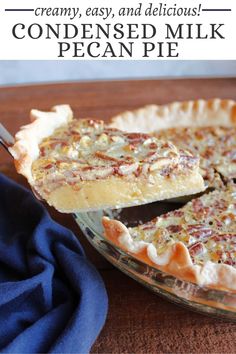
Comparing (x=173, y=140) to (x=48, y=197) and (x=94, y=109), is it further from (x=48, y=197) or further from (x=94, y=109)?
(x=48, y=197)

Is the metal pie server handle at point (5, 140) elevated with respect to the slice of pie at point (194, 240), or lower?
elevated

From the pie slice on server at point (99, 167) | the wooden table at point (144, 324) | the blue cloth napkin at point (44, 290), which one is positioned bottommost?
the wooden table at point (144, 324)

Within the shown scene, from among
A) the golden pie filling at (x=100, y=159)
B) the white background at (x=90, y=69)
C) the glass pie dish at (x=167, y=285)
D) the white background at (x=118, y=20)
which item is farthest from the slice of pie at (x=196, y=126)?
the white background at (x=90, y=69)

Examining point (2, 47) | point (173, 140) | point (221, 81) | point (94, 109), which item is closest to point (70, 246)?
point (173, 140)

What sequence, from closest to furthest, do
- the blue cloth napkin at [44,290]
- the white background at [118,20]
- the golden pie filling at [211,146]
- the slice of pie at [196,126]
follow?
the blue cloth napkin at [44,290], the golden pie filling at [211,146], the slice of pie at [196,126], the white background at [118,20]

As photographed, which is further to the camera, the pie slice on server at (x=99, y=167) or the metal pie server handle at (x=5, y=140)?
the metal pie server handle at (x=5, y=140)

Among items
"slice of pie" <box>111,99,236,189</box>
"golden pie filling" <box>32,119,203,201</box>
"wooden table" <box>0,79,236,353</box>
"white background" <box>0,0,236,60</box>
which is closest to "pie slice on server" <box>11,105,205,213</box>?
"golden pie filling" <box>32,119,203,201</box>

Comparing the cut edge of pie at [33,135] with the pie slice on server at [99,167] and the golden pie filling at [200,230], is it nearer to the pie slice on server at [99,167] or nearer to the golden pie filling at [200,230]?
the pie slice on server at [99,167]

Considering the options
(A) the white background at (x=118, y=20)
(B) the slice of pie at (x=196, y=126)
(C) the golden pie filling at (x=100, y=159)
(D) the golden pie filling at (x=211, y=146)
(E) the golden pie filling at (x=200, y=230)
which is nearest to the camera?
(E) the golden pie filling at (x=200, y=230)

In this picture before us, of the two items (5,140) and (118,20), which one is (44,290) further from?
(118,20)
